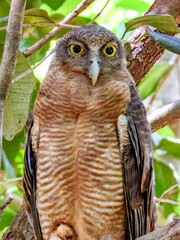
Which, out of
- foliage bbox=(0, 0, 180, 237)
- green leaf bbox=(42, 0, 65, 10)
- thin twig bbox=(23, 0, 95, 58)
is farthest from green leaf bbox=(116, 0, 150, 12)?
thin twig bbox=(23, 0, 95, 58)

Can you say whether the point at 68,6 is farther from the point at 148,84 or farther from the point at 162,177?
the point at 162,177

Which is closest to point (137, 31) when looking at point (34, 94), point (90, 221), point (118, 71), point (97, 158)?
point (118, 71)

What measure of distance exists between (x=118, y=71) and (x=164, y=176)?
1.08 meters

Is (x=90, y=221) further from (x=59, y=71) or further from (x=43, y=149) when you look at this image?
(x=59, y=71)

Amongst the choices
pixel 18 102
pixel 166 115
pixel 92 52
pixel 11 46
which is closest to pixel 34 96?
pixel 18 102

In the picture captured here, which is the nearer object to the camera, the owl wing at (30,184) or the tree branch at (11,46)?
the tree branch at (11,46)

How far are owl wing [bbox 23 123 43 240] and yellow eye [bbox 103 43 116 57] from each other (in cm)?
60

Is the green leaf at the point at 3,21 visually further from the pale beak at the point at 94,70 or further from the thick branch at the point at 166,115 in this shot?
the thick branch at the point at 166,115

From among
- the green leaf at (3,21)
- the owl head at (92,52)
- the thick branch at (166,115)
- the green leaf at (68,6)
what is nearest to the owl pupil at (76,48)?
the owl head at (92,52)

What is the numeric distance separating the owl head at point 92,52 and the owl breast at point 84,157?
0.10 metres

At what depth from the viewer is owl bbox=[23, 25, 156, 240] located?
2617 millimetres

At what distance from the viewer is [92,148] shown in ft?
8.54

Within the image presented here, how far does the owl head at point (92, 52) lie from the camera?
2.65m

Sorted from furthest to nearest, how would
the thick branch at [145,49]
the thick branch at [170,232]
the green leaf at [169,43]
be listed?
the thick branch at [145,49]
the green leaf at [169,43]
the thick branch at [170,232]
